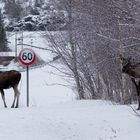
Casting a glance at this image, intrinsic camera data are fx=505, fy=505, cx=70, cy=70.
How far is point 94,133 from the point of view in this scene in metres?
11.8

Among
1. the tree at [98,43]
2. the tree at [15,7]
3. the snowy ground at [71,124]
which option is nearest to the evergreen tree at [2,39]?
the tree at [15,7]

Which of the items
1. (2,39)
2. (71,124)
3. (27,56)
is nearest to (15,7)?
(27,56)

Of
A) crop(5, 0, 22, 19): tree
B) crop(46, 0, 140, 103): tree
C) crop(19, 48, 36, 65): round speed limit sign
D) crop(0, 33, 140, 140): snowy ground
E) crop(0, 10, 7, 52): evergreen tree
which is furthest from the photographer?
crop(0, 10, 7, 52): evergreen tree

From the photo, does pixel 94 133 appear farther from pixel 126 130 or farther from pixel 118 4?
pixel 118 4

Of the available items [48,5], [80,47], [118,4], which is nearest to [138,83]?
[118,4]

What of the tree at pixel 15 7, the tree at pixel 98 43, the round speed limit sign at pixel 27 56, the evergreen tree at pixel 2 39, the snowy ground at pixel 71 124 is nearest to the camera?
the snowy ground at pixel 71 124

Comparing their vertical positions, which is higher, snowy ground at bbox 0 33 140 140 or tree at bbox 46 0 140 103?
tree at bbox 46 0 140 103

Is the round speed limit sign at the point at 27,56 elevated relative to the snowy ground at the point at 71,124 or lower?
elevated

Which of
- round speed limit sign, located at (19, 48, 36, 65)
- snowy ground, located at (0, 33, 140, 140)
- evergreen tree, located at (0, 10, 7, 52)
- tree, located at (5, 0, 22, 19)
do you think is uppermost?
tree, located at (5, 0, 22, 19)

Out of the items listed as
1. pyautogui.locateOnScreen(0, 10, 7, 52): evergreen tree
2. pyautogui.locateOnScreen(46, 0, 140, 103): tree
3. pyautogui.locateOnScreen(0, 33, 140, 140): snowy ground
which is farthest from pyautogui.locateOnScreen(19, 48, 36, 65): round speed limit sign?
pyautogui.locateOnScreen(0, 10, 7, 52): evergreen tree

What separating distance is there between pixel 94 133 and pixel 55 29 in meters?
11.6

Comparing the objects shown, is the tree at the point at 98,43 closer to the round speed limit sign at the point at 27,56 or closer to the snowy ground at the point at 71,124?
the snowy ground at the point at 71,124

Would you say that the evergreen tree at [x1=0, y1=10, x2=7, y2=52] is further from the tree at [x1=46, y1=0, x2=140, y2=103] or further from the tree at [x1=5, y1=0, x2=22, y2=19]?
the tree at [x1=46, y1=0, x2=140, y2=103]

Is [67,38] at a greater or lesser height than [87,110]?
greater
